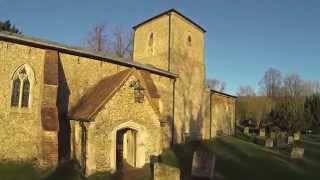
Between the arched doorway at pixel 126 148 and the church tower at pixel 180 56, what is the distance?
672 centimetres

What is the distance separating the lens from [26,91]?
52.5ft

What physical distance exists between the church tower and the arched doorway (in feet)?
22.0

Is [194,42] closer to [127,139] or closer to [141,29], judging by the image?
[141,29]

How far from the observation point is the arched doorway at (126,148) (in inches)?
696

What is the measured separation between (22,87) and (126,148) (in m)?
6.67

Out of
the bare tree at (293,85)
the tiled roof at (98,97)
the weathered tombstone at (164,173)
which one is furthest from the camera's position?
the bare tree at (293,85)

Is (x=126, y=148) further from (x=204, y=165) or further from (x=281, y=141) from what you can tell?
(x=281, y=141)

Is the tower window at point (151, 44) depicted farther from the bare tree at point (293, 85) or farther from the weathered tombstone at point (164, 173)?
the bare tree at point (293, 85)

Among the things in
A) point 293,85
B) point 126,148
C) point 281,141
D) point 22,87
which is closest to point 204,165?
point 126,148

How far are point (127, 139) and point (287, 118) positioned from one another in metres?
23.4

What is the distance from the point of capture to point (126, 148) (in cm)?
1902

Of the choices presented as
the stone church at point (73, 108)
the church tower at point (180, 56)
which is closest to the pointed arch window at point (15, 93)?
the stone church at point (73, 108)

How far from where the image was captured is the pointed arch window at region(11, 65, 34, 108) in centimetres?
1561

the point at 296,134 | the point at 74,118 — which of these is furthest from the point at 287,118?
the point at 74,118
